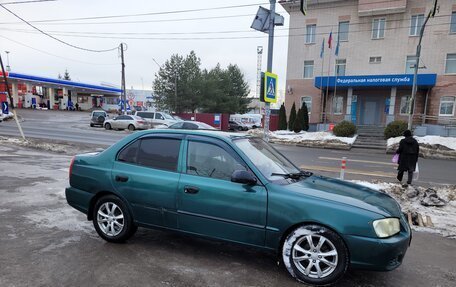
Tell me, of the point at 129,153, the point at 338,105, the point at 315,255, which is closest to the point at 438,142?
the point at 338,105

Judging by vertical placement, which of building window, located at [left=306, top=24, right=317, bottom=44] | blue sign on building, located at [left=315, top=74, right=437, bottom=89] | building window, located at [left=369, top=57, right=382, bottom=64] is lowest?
blue sign on building, located at [left=315, top=74, right=437, bottom=89]

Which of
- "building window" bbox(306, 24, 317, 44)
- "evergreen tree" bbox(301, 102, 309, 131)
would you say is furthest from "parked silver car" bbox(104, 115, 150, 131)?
"building window" bbox(306, 24, 317, 44)

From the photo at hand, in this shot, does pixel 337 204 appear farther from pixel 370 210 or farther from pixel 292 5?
pixel 292 5

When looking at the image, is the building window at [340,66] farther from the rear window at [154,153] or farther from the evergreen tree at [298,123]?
the rear window at [154,153]

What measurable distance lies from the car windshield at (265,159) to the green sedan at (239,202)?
19 mm

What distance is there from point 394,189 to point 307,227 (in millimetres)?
5617

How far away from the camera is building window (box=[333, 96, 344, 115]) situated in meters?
32.0

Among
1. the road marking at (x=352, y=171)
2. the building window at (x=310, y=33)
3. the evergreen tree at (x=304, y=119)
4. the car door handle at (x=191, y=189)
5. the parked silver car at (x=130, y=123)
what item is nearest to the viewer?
the car door handle at (x=191, y=189)

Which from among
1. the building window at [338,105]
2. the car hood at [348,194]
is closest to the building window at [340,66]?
the building window at [338,105]

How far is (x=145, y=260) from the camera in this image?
4.06m

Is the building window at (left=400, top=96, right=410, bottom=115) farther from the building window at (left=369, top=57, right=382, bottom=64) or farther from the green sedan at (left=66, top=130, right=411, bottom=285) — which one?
the green sedan at (left=66, top=130, right=411, bottom=285)

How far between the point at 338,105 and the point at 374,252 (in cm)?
3062

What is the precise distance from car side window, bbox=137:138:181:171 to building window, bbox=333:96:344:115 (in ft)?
97.6

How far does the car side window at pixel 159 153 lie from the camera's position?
170 inches
